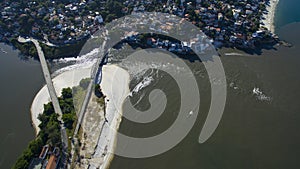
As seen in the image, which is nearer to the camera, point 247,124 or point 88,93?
point 247,124

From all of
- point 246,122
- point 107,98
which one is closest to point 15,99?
point 107,98

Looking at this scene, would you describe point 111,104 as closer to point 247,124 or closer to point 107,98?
point 107,98

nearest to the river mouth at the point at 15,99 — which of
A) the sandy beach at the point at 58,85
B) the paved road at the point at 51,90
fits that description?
the sandy beach at the point at 58,85

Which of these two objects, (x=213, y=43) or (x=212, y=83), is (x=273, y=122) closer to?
(x=212, y=83)

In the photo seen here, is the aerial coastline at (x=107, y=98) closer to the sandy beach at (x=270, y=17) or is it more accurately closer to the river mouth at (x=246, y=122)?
the river mouth at (x=246, y=122)

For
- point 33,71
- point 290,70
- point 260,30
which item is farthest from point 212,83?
point 33,71

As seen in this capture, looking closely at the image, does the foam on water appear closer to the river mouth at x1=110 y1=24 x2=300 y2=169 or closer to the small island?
the river mouth at x1=110 y1=24 x2=300 y2=169

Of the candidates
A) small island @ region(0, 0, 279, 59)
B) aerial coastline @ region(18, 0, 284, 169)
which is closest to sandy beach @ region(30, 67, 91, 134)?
aerial coastline @ region(18, 0, 284, 169)
